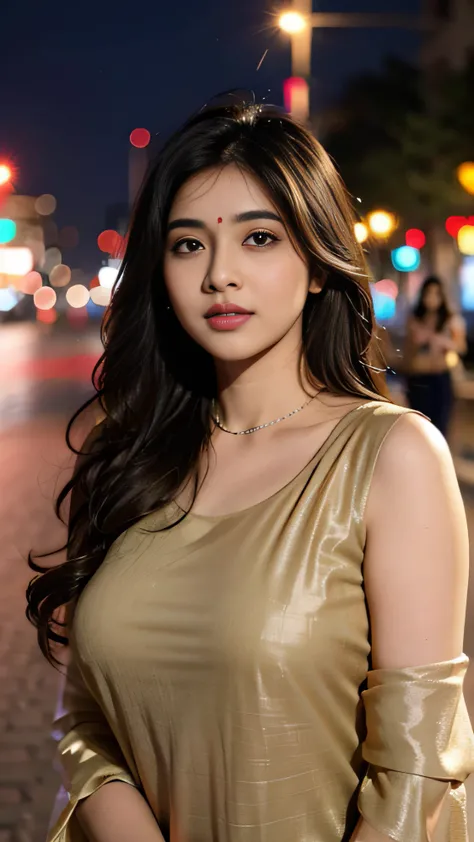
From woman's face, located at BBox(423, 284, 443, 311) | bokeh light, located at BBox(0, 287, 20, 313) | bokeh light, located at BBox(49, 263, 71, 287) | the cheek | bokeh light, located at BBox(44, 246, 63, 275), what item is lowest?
the cheek

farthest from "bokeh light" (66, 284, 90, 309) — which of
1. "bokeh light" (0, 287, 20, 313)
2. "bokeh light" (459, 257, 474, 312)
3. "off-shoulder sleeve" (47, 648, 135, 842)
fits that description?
"off-shoulder sleeve" (47, 648, 135, 842)

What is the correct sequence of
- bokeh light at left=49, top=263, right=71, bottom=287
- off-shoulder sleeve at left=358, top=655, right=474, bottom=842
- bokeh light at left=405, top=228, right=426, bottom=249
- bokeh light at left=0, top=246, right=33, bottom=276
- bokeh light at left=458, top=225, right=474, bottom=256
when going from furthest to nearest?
bokeh light at left=0, top=246, right=33, bottom=276, bokeh light at left=49, top=263, right=71, bottom=287, bokeh light at left=405, top=228, right=426, bottom=249, bokeh light at left=458, top=225, right=474, bottom=256, off-shoulder sleeve at left=358, top=655, right=474, bottom=842

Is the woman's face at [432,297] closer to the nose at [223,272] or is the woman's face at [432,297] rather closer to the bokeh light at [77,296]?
the nose at [223,272]

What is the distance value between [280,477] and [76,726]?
0.67m

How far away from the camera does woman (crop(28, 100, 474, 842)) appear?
1.78 m

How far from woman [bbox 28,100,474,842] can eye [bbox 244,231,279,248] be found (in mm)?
14

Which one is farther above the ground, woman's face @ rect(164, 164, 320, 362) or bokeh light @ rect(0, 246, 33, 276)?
bokeh light @ rect(0, 246, 33, 276)

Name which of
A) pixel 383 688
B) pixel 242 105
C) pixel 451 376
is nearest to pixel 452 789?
pixel 383 688

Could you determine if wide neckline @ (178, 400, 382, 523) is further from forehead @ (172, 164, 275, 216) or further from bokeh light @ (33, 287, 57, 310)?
bokeh light @ (33, 287, 57, 310)

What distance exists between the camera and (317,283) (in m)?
2.27

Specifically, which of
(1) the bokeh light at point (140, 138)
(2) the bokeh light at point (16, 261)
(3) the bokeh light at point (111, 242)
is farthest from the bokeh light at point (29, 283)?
(3) the bokeh light at point (111, 242)

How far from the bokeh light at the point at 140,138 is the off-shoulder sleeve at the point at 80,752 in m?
1.27

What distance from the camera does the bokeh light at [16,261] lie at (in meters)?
98.2

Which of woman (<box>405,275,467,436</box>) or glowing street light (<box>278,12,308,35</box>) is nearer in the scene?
woman (<box>405,275,467,436</box>)
